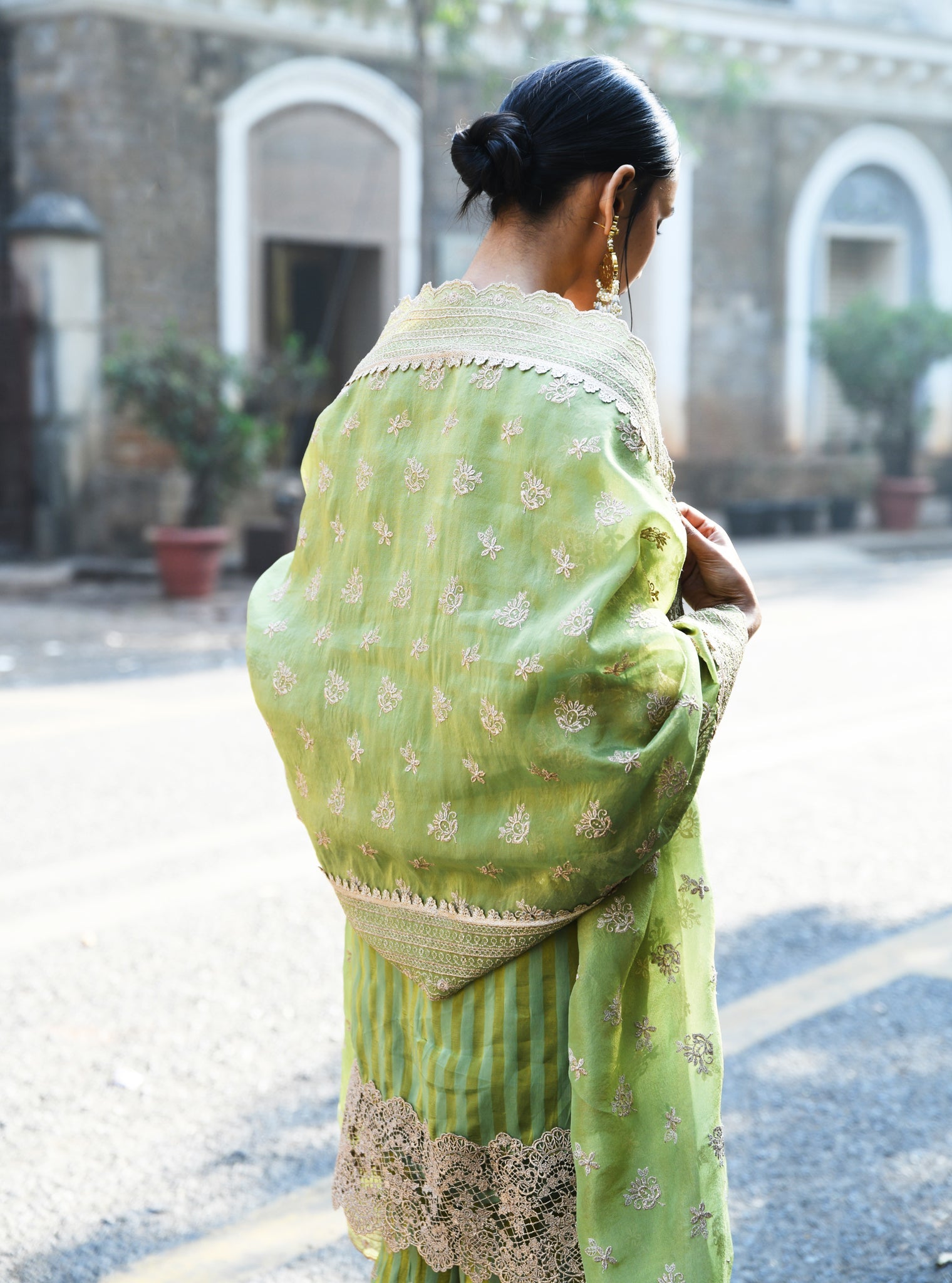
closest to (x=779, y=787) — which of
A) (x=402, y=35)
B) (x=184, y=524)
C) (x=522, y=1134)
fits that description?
(x=522, y=1134)

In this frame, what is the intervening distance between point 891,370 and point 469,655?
1667 centimetres

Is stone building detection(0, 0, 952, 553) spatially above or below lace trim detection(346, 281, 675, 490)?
above

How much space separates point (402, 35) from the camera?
1536 centimetres

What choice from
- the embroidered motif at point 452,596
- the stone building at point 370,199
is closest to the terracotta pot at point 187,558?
the stone building at point 370,199

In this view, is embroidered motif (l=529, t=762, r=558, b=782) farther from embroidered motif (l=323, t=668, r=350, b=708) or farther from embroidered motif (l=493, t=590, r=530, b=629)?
embroidered motif (l=323, t=668, r=350, b=708)

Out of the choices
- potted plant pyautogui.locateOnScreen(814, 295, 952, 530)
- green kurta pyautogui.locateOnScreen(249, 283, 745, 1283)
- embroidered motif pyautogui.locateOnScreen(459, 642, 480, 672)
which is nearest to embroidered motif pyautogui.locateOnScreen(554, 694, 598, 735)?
green kurta pyautogui.locateOnScreen(249, 283, 745, 1283)

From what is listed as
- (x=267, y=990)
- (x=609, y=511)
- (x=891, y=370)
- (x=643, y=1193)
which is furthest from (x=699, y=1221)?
(x=891, y=370)

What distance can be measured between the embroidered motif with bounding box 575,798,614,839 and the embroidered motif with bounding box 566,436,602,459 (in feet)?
1.23

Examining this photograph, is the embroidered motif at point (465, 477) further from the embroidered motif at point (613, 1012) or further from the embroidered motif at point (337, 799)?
the embroidered motif at point (613, 1012)

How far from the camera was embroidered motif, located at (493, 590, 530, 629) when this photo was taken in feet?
5.52

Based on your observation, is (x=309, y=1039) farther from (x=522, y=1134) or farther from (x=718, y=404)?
(x=718, y=404)

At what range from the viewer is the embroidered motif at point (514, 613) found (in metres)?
1.68

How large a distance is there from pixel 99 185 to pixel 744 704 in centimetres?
889

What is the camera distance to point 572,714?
1.66 m
